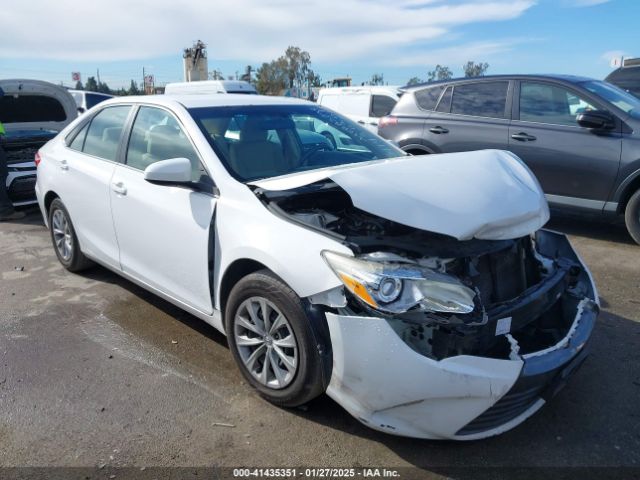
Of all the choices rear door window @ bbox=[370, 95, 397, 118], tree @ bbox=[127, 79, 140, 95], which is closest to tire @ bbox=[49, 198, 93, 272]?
rear door window @ bbox=[370, 95, 397, 118]

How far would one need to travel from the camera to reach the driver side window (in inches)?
136

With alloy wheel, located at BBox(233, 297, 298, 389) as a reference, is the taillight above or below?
above

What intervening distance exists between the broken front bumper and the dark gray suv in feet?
12.6

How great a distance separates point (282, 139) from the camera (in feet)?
12.4

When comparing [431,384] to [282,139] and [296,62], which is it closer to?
[282,139]

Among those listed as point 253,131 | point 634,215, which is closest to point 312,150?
point 253,131

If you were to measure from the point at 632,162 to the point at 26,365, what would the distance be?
19.1 ft

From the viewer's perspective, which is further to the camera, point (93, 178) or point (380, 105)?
point (380, 105)

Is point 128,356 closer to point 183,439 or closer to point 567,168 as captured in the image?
point 183,439

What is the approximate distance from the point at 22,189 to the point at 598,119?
7.59 meters

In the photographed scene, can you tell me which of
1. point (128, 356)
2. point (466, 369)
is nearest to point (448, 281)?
point (466, 369)

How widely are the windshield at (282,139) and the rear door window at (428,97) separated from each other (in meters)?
3.16

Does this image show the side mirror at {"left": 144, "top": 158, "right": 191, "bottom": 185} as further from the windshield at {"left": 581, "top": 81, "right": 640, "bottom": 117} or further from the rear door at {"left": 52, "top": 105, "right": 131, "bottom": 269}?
the windshield at {"left": 581, "top": 81, "right": 640, "bottom": 117}

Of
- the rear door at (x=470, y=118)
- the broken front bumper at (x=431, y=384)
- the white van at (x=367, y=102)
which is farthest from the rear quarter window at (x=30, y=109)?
the broken front bumper at (x=431, y=384)
